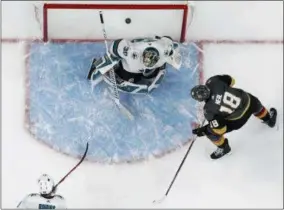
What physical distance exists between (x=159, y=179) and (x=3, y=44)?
125cm

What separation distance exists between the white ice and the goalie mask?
25.5 inches

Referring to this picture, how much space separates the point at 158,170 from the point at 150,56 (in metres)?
0.76

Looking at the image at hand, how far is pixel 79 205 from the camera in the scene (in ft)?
13.9

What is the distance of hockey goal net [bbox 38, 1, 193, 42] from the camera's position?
4.54 metres

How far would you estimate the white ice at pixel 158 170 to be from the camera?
4.27 m

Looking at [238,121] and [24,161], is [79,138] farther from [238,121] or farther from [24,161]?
[238,121]

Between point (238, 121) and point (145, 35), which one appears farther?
point (145, 35)

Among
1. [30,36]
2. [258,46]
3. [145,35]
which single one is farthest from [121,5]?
[258,46]

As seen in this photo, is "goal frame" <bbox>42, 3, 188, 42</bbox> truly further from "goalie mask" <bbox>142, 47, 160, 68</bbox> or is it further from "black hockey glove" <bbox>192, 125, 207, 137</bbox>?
"black hockey glove" <bbox>192, 125, 207, 137</bbox>

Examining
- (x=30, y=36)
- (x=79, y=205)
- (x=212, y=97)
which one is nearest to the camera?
(x=212, y=97)

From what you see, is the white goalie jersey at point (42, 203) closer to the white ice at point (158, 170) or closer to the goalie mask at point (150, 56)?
the white ice at point (158, 170)

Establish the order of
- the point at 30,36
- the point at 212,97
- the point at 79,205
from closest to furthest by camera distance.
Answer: the point at 212,97 < the point at 79,205 < the point at 30,36

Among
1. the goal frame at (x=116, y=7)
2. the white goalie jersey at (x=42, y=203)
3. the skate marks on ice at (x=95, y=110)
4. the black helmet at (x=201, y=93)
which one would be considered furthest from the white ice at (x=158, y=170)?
the black helmet at (x=201, y=93)

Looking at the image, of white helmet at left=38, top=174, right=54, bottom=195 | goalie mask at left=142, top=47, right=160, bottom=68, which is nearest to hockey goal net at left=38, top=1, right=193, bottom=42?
goalie mask at left=142, top=47, right=160, bottom=68
